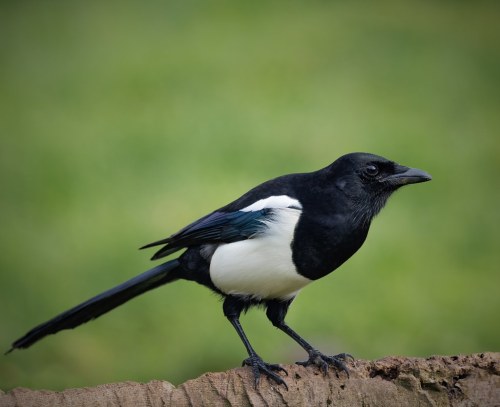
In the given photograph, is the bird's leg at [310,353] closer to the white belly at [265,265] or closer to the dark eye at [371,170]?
the white belly at [265,265]

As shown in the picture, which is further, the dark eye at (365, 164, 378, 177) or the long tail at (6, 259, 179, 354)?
the long tail at (6, 259, 179, 354)

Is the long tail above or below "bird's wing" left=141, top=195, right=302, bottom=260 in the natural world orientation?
below

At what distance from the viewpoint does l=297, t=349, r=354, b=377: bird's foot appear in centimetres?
346

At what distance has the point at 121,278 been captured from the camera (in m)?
6.29

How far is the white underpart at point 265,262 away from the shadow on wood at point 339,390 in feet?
1.55

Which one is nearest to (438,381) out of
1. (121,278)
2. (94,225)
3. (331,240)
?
(331,240)

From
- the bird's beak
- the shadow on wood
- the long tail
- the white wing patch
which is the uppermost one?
the white wing patch

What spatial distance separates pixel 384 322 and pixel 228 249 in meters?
2.69

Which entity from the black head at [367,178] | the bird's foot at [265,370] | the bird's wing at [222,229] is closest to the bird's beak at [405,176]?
the black head at [367,178]

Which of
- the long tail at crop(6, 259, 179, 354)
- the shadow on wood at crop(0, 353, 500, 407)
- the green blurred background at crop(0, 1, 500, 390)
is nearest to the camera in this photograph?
the shadow on wood at crop(0, 353, 500, 407)

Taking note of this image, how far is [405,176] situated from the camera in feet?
12.1

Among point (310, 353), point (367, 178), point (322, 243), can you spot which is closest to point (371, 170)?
point (367, 178)

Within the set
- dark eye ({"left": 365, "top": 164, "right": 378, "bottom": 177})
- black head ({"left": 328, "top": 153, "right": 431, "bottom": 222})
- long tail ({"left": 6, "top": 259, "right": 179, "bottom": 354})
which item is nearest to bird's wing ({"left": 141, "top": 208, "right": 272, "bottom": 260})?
long tail ({"left": 6, "top": 259, "right": 179, "bottom": 354})

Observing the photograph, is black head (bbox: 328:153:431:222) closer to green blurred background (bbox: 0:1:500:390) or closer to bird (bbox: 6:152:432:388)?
bird (bbox: 6:152:432:388)
